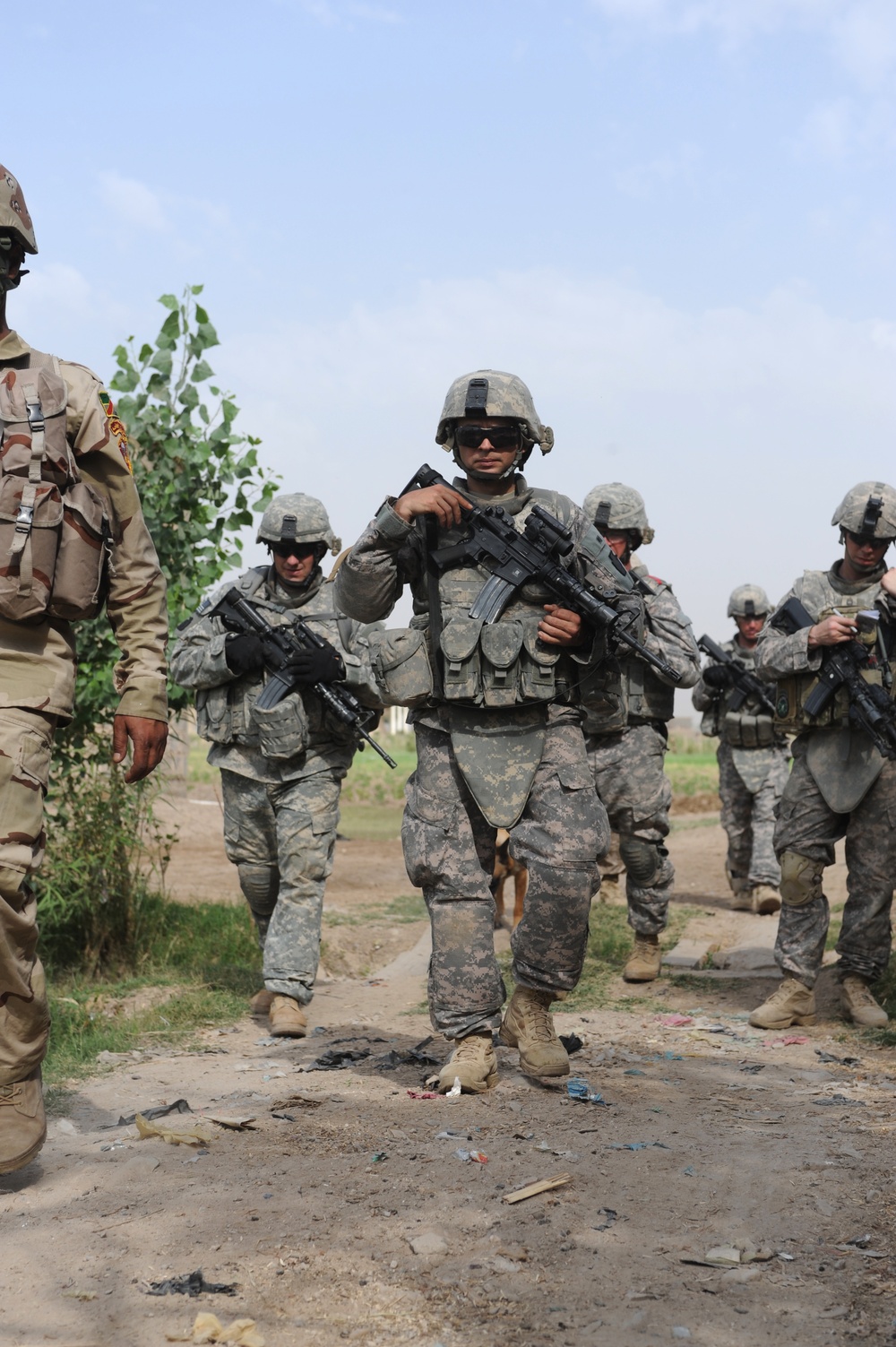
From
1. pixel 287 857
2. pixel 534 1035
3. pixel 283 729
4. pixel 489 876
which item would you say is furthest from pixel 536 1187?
pixel 283 729

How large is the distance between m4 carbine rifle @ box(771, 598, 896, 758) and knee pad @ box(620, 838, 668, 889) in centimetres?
163

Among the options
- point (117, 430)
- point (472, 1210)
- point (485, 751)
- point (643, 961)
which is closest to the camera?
point (472, 1210)

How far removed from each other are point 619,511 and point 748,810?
12.3 feet

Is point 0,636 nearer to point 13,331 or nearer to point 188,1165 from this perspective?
point 13,331

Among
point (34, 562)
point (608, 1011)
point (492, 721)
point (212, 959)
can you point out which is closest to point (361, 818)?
point (212, 959)

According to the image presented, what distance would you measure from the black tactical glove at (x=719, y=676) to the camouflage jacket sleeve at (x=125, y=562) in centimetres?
719

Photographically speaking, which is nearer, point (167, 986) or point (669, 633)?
point (167, 986)

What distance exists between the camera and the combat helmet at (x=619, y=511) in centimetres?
755

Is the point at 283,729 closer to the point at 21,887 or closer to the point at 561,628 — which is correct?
the point at 561,628

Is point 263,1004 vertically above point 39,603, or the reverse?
point 39,603

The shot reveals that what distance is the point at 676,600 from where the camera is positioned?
752 centimetres

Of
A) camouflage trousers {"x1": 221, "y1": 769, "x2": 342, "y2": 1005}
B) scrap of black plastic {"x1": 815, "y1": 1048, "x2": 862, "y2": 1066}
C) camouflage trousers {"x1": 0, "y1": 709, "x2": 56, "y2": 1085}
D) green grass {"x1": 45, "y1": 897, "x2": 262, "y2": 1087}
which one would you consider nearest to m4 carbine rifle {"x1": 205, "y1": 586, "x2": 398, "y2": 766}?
camouflage trousers {"x1": 221, "y1": 769, "x2": 342, "y2": 1005}

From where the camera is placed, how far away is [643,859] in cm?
737

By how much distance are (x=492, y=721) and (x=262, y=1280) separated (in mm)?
2121
